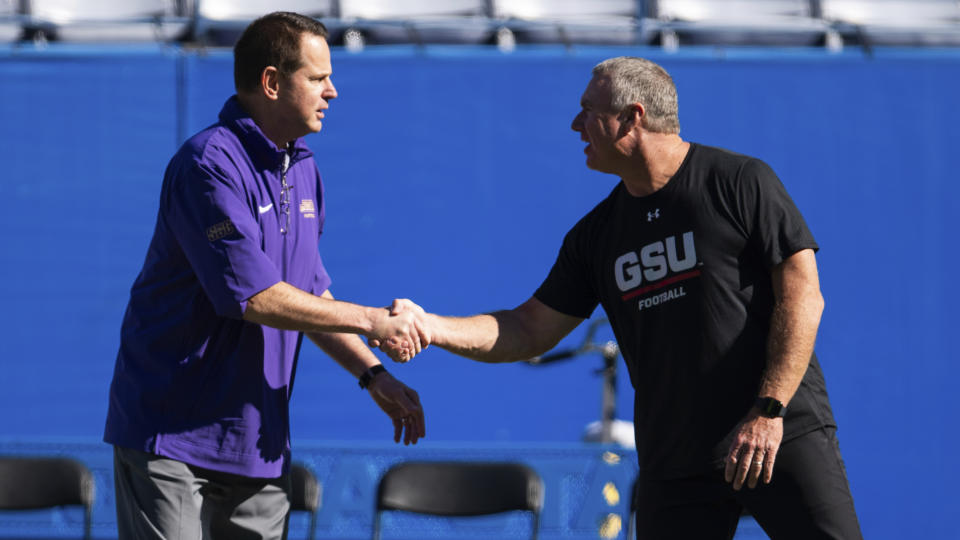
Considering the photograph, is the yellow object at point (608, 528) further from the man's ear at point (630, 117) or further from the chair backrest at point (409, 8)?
the chair backrest at point (409, 8)

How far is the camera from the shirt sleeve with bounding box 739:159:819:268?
7.64 ft

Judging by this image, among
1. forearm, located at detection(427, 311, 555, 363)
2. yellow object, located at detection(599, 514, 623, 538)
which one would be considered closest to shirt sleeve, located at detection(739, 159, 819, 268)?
forearm, located at detection(427, 311, 555, 363)

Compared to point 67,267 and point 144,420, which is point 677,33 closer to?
point 67,267

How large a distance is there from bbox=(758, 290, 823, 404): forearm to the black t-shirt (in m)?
0.08

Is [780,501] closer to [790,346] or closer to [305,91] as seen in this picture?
[790,346]

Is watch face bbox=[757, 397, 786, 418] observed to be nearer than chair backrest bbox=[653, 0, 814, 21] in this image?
Answer: Yes

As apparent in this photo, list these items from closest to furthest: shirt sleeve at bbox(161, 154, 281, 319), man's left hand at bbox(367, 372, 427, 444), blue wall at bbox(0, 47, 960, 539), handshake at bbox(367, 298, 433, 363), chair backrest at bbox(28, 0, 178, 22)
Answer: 1. shirt sleeve at bbox(161, 154, 281, 319)
2. handshake at bbox(367, 298, 433, 363)
3. man's left hand at bbox(367, 372, 427, 444)
4. blue wall at bbox(0, 47, 960, 539)
5. chair backrest at bbox(28, 0, 178, 22)

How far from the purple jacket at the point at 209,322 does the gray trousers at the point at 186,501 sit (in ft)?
0.14

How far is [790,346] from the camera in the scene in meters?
2.29

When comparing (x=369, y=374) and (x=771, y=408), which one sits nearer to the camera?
(x=771, y=408)

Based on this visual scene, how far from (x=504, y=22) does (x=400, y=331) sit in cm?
327

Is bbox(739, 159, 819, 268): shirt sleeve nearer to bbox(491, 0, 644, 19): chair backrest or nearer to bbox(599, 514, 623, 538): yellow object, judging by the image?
bbox(599, 514, 623, 538): yellow object

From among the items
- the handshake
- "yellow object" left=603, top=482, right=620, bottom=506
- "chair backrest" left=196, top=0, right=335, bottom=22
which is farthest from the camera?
"chair backrest" left=196, top=0, right=335, bottom=22

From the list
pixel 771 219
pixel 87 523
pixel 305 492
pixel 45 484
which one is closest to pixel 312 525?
pixel 305 492
